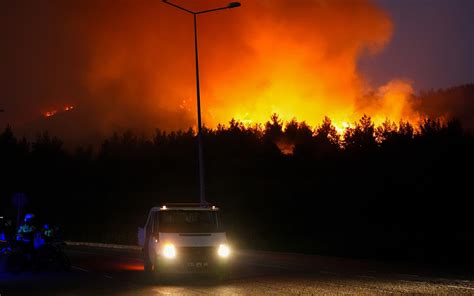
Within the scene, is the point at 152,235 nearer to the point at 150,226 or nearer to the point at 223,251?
the point at 150,226

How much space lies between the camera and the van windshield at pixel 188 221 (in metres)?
15.8

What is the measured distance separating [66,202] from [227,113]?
1310 inches

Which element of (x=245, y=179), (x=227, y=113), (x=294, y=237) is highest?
(x=227, y=113)

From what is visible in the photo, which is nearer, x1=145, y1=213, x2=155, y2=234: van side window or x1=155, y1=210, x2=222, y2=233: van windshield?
x1=155, y1=210, x2=222, y2=233: van windshield

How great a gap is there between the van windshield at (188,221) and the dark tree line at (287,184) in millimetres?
767

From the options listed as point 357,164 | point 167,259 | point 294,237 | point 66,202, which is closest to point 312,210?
point 294,237

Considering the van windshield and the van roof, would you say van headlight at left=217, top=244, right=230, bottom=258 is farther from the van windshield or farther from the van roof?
the van roof

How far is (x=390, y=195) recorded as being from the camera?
159 ft

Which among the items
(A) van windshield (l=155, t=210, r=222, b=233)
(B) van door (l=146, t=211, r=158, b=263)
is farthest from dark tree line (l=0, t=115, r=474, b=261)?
(B) van door (l=146, t=211, r=158, b=263)

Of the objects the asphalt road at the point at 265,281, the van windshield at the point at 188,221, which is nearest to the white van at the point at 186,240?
the van windshield at the point at 188,221

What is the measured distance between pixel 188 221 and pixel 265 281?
2426 mm

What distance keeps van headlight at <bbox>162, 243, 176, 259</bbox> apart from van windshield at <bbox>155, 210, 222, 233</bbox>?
1.79 ft

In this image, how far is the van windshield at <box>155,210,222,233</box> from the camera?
51.9 ft

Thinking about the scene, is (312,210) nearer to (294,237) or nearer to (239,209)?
(239,209)
